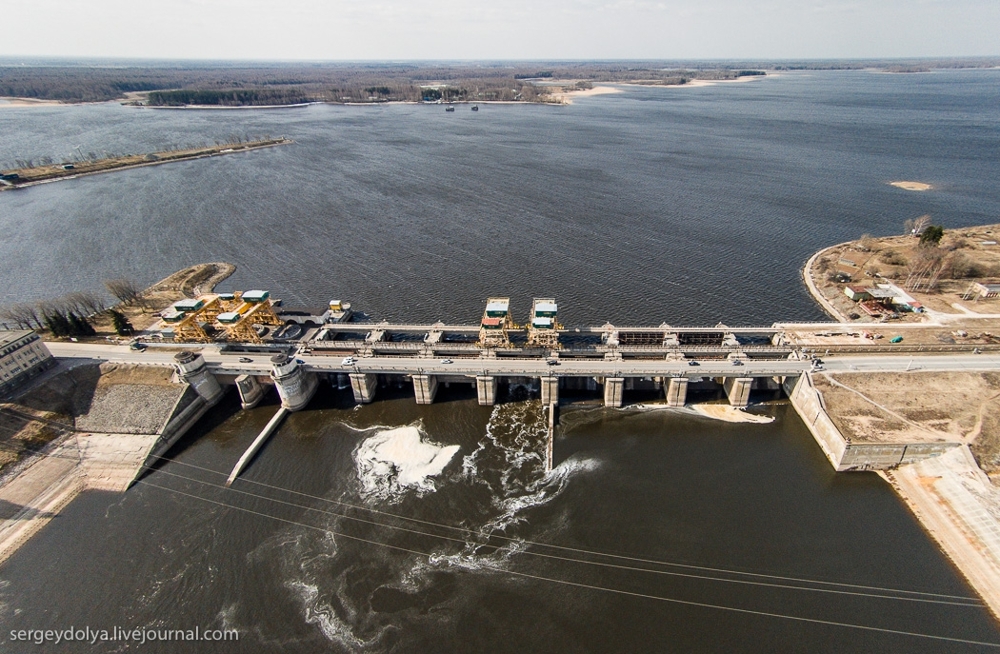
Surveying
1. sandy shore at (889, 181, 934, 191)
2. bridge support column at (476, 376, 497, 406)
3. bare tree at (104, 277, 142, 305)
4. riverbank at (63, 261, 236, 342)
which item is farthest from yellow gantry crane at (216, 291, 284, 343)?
sandy shore at (889, 181, 934, 191)

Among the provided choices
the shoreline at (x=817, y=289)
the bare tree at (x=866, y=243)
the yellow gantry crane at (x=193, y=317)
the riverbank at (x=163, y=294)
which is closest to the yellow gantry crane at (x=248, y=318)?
the yellow gantry crane at (x=193, y=317)

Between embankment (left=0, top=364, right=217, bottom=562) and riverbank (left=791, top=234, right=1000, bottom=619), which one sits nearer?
riverbank (left=791, top=234, right=1000, bottom=619)

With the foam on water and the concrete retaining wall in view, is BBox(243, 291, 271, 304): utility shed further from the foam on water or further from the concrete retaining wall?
the concrete retaining wall

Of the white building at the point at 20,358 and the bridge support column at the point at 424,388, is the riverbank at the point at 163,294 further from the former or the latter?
the bridge support column at the point at 424,388

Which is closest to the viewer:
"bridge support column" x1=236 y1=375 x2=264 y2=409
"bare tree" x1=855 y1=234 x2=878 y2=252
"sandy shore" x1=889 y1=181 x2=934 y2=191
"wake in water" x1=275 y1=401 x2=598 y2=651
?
"wake in water" x1=275 y1=401 x2=598 y2=651

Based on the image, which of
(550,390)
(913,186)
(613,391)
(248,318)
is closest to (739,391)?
(613,391)

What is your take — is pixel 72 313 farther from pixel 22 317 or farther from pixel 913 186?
pixel 913 186

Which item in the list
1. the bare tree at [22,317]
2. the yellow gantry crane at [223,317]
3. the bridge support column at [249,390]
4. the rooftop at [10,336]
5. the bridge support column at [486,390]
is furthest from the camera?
the bare tree at [22,317]

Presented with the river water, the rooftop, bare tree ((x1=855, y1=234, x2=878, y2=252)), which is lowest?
the river water
